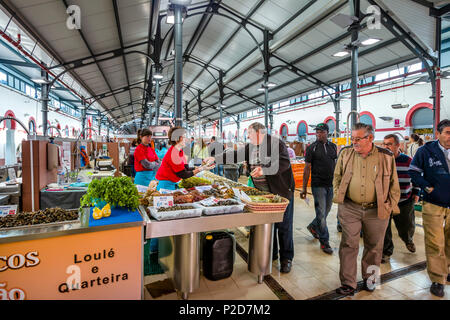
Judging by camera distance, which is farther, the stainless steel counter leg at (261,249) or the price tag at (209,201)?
the stainless steel counter leg at (261,249)

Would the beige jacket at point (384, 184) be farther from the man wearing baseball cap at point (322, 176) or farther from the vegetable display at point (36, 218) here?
the vegetable display at point (36, 218)

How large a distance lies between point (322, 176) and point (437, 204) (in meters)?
1.18

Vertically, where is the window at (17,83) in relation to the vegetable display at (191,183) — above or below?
above

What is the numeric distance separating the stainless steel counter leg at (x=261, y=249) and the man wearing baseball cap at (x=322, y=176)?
42.1 inches

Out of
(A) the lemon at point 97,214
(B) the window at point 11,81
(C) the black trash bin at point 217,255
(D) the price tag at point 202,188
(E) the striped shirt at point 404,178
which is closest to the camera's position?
(A) the lemon at point 97,214

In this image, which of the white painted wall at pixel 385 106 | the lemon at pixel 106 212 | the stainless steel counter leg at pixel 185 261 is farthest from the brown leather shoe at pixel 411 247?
the white painted wall at pixel 385 106

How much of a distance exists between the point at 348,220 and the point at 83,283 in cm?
224

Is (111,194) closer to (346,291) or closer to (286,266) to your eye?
(286,266)

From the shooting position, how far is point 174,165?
9.30ft

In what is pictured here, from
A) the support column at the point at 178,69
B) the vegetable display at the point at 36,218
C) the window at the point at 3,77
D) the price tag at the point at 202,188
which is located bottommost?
the vegetable display at the point at 36,218

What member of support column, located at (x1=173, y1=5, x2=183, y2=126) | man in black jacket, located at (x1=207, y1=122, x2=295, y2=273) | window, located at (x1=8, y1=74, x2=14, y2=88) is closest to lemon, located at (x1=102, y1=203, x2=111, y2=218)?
man in black jacket, located at (x1=207, y1=122, x2=295, y2=273)

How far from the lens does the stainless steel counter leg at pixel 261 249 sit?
2.34m

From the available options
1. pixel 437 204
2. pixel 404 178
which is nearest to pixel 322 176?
pixel 404 178

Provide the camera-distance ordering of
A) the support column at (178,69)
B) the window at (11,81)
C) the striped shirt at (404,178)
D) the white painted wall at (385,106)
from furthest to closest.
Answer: the white painted wall at (385,106), the window at (11,81), the support column at (178,69), the striped shirt at (404,178)
